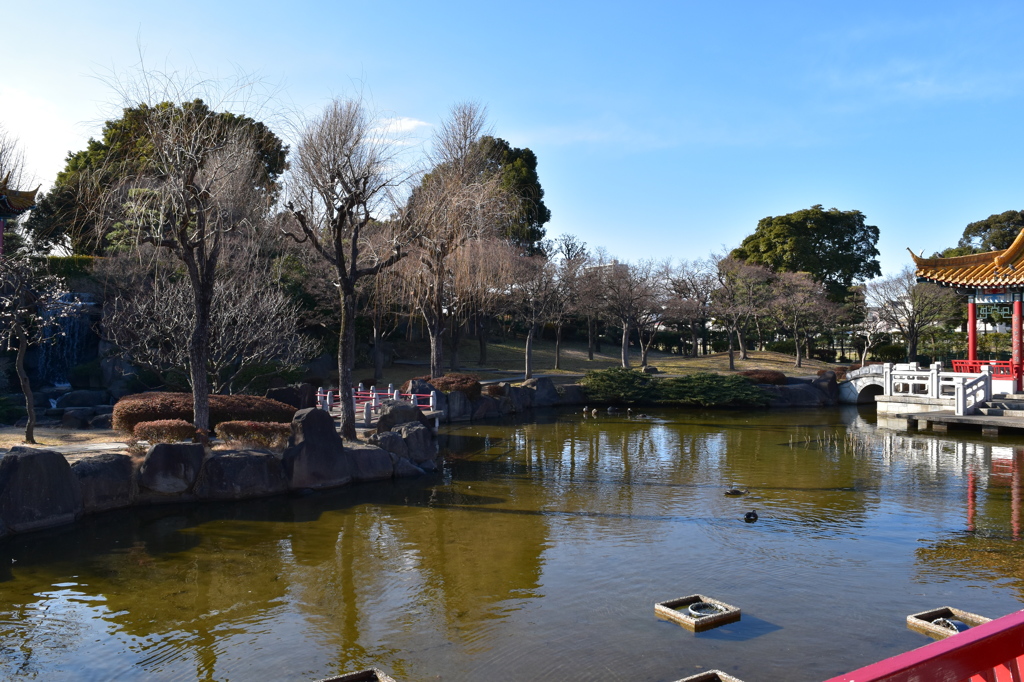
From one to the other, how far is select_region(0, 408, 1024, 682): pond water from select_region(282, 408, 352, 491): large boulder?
0.39m

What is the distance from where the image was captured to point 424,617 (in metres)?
7.70

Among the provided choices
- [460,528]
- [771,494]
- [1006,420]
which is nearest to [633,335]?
[1006,420]

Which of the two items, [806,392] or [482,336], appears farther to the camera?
[482,336]

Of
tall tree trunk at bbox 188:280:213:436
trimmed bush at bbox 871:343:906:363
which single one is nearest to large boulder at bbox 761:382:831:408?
trimmed bush at bbox 871:343:906:363

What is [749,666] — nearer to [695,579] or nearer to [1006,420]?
[695,579]

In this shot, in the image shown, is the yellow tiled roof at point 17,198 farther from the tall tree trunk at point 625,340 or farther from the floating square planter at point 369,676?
the tall tree trunk at point 625,340

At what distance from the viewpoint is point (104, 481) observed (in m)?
Result: 12.0

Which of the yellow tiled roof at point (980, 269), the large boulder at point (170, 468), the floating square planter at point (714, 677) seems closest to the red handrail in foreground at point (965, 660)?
the floating square planter at point (714, 677)

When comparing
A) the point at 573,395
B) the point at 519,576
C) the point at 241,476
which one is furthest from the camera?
the point at 573,395

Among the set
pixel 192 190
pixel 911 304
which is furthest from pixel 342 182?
pixel 911 304

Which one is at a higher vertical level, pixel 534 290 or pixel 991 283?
pixel 534 290

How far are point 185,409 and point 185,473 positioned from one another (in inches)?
135

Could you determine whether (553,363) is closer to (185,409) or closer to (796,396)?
(796,396)

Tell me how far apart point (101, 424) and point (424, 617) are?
41.1 feet
